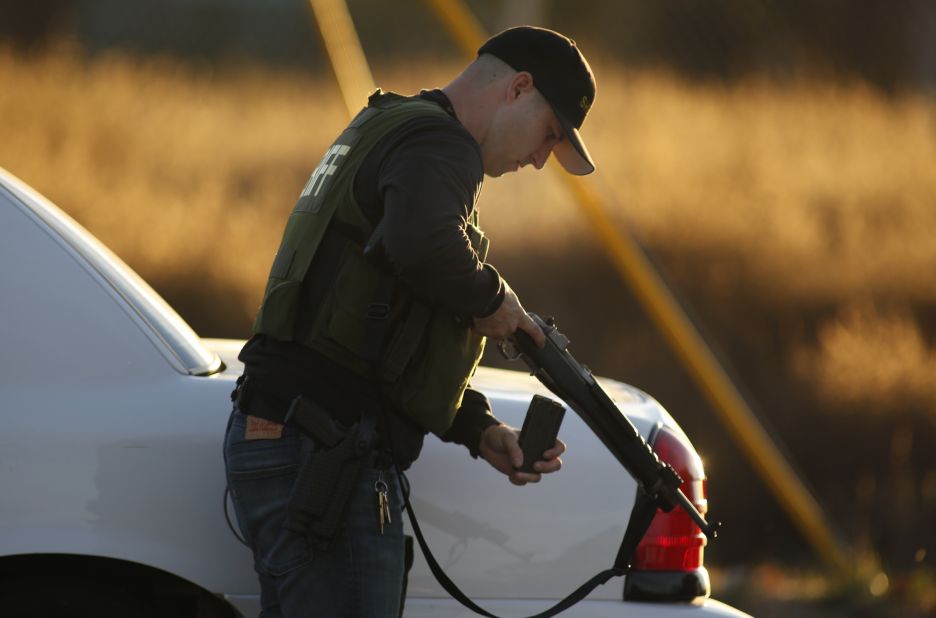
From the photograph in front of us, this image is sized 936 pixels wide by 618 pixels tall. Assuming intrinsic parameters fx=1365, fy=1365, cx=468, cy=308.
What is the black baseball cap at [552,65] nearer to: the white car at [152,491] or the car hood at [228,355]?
the white car at [152,491]

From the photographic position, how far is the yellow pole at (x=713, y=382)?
257 inches

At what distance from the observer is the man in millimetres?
2545

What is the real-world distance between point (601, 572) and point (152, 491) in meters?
1.00

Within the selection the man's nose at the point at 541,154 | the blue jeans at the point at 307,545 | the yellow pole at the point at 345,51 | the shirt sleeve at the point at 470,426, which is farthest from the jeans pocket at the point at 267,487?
the yellow pole at the point at 345,51

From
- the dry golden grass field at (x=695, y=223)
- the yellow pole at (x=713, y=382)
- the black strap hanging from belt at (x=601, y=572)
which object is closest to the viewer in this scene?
the black strap hanging from belt at (x=601, y=572)

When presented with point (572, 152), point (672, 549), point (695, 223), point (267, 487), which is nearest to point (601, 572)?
point (672, 549)

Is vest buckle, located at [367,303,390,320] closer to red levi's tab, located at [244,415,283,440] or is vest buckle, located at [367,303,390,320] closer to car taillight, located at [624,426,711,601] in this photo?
red levi's tab, located at [244,415,283,440]

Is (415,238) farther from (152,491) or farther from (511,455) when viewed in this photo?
(152,491)

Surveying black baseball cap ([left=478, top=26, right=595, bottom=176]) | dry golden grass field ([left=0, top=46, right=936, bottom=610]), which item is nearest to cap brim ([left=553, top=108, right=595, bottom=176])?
black baseball cap ([left=478, top=26, right=595, bottom=176])

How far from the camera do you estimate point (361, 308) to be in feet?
8.54

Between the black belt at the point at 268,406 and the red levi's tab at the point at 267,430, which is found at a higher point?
the black belt at the point at 268,406

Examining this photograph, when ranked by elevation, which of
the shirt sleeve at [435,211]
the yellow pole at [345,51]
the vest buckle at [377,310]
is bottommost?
the vest buckle at [377,310]

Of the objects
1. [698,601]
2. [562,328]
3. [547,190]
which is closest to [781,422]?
[562,328]

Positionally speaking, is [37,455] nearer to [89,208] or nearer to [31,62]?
[89,208]
